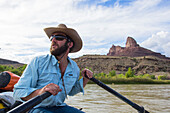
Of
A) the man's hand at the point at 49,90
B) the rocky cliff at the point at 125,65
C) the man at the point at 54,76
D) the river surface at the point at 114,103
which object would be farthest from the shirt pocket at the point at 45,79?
the rocky cliff at the point at 125,65

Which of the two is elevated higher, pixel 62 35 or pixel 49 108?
pixel 62 35

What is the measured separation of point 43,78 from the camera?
2549mm

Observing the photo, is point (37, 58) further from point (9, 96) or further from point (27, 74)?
point (9, 96)

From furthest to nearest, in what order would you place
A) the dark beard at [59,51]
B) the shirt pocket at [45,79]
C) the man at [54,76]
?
the dark beard at [59,51], the shirt pocket at [45,79], the man at [54,76]

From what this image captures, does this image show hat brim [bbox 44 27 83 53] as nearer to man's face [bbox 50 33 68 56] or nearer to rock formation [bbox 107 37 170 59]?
man's face [bbox 50 33 68 56]

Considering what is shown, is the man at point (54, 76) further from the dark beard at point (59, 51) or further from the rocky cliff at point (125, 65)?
the rocky cliff at point (125, 65)

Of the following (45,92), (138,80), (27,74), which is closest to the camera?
(45,92)

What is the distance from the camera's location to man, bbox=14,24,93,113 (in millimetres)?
2375

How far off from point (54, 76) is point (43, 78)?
15 cm

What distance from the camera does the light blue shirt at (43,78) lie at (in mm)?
2383

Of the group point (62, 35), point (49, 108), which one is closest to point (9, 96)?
point (49, 108)

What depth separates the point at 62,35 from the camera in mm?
2902

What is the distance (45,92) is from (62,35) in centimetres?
97

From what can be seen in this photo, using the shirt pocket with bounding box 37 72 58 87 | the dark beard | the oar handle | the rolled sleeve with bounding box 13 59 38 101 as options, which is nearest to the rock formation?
the dark beard
